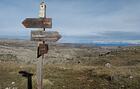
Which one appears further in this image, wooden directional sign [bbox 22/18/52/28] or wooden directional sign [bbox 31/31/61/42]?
wooden directional sign [bbox 31/31/61/42]

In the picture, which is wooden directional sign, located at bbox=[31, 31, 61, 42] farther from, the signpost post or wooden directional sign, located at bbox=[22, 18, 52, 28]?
wooden directional sign, located at bbox=[22, 18, 52, 28]

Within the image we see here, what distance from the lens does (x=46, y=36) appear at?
11.7 metres

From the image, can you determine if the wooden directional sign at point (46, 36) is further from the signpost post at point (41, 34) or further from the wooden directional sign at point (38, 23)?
the wooden directional sign at point (38, 23)

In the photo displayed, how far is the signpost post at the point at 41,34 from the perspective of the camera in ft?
37.9

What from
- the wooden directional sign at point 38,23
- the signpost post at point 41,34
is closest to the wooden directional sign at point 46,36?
the signpost post at point 41,34

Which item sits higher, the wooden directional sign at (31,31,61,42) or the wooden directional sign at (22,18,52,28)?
the wooden directional sign at (22,18,52,28)

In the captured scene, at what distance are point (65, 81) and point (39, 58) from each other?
1134 cm

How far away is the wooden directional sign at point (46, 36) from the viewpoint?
11695 millimetres

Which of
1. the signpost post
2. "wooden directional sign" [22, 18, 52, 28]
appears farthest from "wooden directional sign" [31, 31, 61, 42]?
"wooden directional sign" [22, 18, 52, 28]

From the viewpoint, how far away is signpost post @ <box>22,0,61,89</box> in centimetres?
1156

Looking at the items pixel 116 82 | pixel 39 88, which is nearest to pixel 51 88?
pixel 116 82

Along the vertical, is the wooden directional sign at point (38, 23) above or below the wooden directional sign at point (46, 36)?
above

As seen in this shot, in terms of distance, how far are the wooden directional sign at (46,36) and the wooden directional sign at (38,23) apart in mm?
→ 280

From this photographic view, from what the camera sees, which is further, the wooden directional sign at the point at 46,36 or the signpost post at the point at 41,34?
the wooden directional sign at the point at 46,36
